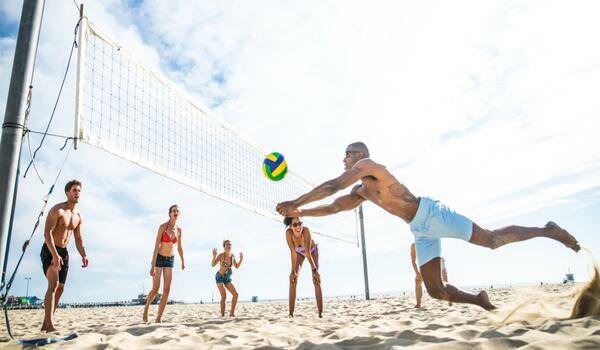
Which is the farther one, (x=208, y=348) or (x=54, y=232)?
(x=54, y=232)

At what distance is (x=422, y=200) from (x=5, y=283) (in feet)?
11.6

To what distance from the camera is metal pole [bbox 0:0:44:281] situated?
9.35 feet

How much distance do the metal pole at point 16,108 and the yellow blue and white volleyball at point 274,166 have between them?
3593 mm

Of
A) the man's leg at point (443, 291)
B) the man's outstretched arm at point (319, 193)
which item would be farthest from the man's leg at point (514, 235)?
the man's outstretched arm at point (319, 193)

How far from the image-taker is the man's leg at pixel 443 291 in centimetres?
293

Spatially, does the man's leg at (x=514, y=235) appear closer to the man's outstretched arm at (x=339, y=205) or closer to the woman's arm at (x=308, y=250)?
the man's outstretched arm at (x=339, y=205)

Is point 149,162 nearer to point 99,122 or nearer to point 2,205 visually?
point 99,122

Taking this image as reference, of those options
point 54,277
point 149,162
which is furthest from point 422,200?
point 54,277

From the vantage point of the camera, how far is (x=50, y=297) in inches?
147

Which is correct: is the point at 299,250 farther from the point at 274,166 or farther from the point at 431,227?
the point at 431,227

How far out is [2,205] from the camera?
2836mm

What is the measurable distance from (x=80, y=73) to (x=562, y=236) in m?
4.91

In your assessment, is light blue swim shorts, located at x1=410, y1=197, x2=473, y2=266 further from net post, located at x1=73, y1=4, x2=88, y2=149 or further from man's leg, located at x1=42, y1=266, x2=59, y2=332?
man's leg, located at x1=42, y1=266, x2=59, y2=332

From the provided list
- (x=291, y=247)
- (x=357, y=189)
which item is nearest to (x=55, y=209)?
(x=291, y=247)
